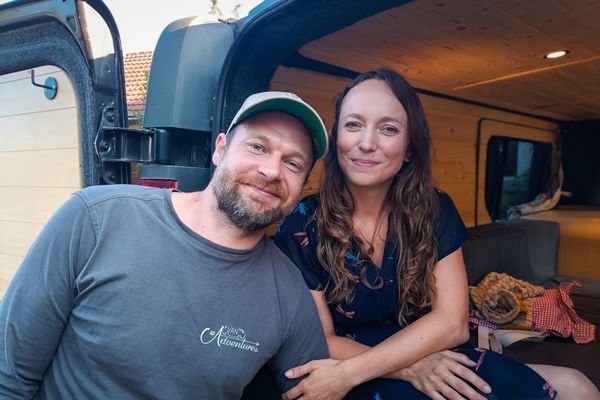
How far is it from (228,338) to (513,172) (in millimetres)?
5309

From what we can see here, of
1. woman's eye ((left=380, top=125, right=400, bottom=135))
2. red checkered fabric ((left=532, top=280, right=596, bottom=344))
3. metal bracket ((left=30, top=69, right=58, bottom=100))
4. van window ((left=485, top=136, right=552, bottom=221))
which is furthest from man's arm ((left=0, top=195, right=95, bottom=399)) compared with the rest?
van window ((left=485, top=136, right=552, bottom=221))

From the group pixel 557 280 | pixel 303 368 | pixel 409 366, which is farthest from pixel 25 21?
pixel 557 280

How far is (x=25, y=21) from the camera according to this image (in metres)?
1.76

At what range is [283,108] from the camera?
125 centimetres

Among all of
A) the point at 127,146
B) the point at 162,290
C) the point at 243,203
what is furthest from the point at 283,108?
the point at 127,146

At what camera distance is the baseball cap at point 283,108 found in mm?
1207

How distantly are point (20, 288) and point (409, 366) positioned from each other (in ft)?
3.58

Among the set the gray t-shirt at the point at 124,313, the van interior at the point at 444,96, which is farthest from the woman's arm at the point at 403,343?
the van interior at the point at 444,96

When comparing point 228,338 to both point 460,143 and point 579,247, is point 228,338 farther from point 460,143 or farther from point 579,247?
point 579,247

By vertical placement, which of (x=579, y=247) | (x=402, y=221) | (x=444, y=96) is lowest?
(x=579, y=247)

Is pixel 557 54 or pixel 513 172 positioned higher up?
pixel 557 54

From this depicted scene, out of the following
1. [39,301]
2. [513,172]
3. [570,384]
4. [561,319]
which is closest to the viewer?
[39,301]

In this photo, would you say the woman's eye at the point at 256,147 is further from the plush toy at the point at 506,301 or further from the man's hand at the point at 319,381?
the plush toy at the point at 506,301

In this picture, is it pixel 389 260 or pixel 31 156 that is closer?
pixel 389 260
